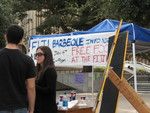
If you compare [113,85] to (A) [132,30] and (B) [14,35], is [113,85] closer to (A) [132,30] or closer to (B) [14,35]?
(B) [14,35]

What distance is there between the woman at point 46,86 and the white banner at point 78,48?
12.2ft

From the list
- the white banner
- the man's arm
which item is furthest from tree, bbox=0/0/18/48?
the man's arm

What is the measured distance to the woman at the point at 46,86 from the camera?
671 cm

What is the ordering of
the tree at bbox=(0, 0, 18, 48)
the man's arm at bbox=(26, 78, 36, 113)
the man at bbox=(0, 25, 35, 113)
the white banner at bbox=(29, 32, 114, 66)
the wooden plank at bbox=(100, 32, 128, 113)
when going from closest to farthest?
the man at bbox=(0, 25, 35, 113) → the man's arm at bbox=(26, 78, 36, 113) → the wooden plank at bbox=(100, 32, 128, 113) → the white banner at bbox=(29, 32, 114, 66) → the tree at bbox=(0, 0, 18, 48)

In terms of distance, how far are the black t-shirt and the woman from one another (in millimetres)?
1017

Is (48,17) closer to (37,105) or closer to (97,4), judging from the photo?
(97,4)

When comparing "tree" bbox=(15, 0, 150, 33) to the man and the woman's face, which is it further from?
the man

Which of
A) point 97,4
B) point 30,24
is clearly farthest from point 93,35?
point 30,24

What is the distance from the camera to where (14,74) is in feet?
18.6

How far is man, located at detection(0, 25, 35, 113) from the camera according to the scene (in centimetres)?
→ 559

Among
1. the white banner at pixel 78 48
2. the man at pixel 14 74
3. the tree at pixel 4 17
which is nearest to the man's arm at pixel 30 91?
the man at pixel 14 74

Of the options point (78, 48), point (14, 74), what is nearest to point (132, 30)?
point (78, 48)

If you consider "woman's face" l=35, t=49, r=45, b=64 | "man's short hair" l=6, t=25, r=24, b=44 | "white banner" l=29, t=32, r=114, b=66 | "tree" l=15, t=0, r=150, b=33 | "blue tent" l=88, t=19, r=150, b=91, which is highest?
"man's short hair" l=6, t=25, r=24, b=44

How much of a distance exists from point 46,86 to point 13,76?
1.11 m
